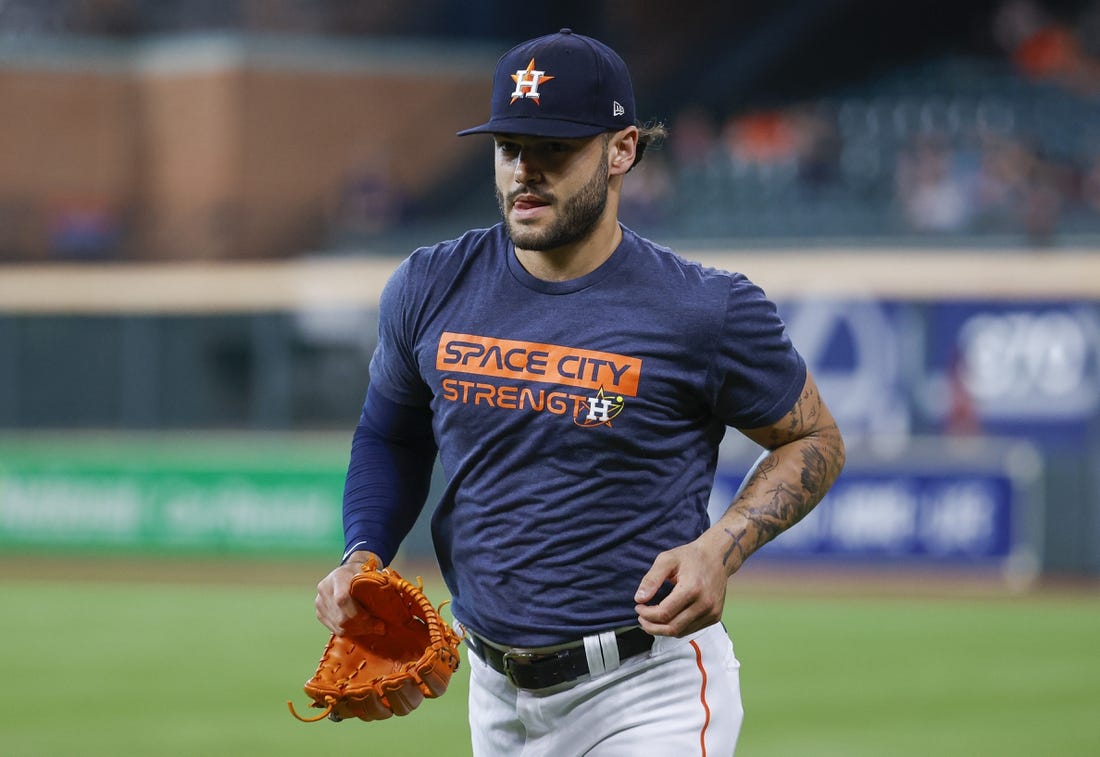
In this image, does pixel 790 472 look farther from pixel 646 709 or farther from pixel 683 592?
pixel 646 709

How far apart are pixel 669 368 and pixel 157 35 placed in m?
25.7

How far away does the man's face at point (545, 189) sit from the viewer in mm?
3586

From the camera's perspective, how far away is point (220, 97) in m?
27.2

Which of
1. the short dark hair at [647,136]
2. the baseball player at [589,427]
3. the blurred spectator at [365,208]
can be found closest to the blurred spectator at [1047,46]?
the blurred spectator at [365,208]

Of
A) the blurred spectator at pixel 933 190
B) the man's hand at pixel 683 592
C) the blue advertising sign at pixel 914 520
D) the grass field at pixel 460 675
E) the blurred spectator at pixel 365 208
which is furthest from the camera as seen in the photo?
the blurred spectator at pixel 365 208

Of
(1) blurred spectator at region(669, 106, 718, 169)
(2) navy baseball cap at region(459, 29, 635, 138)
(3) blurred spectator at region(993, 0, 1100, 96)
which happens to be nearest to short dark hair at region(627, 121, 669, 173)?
(2) navy baseball cap at region(459, 29, 635, 138)

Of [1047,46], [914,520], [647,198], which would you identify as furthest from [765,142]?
[914,520]

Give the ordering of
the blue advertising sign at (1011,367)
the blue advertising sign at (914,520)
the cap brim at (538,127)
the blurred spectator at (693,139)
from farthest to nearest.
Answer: the blurred spectator at (693,139) → the blue advertising sign at (1011,367) → the blue advertising sign at (914,520) → the cap brim at (538,127)

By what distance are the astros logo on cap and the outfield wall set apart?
447 inches

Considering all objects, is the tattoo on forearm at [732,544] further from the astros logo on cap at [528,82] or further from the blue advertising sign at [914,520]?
the blue advertising sign at [914,520]

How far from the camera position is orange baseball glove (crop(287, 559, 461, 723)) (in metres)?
3.72

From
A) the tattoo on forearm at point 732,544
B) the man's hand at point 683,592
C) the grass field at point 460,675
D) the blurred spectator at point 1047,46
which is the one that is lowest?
the grass field at point 460,675

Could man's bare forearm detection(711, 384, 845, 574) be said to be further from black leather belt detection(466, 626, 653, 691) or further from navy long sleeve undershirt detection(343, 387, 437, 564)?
navy long sleeve undershirt detection(343, 387, 437, 564)

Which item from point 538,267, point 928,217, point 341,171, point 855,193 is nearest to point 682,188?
point 855,193
